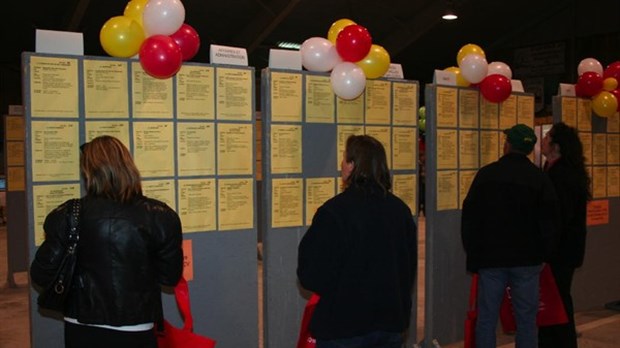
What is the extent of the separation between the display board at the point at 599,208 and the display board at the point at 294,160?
2092 millimetres

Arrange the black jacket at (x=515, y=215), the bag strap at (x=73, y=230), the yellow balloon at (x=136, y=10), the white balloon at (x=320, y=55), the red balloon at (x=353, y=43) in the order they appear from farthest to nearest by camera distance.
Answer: the white balloon at (x=320, y=55) → the red balloon at (x=353, y=43) → the black jacket at (x=515, y=215) → the yellow balloon at (x=136, y=10) → the bag strap at (x=73, y=230)

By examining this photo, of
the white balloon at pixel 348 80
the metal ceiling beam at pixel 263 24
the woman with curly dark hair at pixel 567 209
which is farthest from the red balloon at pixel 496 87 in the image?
the metal ceiling beam at pixel 263 24

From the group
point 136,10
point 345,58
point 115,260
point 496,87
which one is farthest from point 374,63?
point 115,260

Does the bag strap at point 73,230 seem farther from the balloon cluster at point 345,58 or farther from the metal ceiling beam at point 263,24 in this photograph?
the metal ceiling beam at point 263,24

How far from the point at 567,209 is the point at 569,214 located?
33 mm

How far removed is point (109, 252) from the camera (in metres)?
1.91

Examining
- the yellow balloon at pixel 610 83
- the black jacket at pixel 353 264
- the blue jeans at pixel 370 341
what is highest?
the yellow balloon at pixel 610 83

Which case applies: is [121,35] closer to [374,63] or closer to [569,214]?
[374,63]

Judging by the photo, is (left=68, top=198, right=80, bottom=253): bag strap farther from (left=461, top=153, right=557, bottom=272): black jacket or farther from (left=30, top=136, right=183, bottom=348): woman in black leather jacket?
(left=461, top=153, right=557, bottom=272): black jacket

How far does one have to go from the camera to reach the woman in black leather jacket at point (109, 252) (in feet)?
6.23

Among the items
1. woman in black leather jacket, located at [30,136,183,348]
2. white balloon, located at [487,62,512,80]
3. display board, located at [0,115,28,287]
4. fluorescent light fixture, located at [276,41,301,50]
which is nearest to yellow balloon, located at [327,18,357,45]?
white balloon, located at [487,62,512,80]

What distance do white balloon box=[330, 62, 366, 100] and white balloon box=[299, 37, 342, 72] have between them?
5cm

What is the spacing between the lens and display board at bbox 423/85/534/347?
3691 millimetres

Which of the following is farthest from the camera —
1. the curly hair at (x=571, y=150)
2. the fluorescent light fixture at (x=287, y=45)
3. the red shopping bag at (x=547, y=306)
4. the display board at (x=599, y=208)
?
the fluorescent light fixture at (x=287, y=45)
